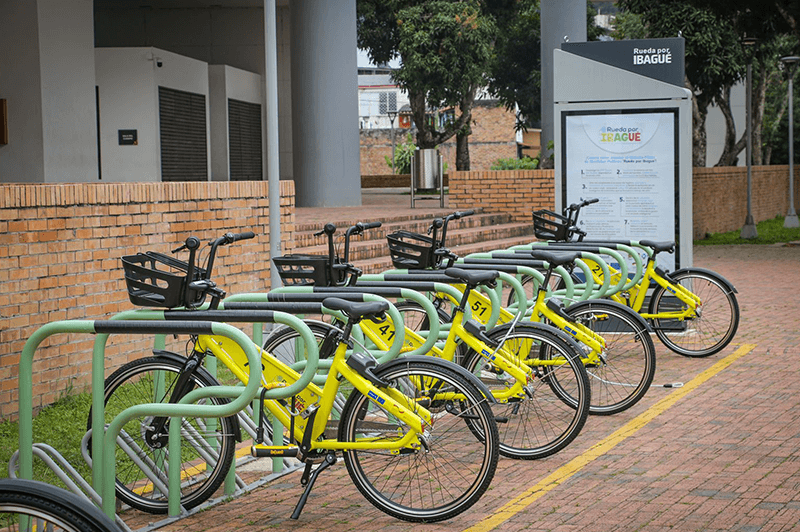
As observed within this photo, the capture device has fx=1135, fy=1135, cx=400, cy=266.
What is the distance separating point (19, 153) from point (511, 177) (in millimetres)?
9433

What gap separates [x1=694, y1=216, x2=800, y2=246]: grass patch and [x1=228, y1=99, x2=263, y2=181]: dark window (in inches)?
385

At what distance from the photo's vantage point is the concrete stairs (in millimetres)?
14391

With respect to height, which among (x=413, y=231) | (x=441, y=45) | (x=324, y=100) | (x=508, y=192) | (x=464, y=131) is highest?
(x=441, y=45)

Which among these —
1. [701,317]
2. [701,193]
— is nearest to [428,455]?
[701,317]

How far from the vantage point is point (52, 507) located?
128 inches

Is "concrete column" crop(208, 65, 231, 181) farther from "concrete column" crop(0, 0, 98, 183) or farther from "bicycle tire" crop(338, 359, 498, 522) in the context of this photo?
"bicycle tire" crop(338, 359, 498, 522)

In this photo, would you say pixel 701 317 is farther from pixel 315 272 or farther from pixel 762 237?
pixel 762 237

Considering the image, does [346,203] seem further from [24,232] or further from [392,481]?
[392,481]

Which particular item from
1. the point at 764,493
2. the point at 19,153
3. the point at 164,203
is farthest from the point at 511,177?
the point at 764,493

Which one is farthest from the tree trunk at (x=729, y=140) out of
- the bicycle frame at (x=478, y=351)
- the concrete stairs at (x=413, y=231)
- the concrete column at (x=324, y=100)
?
the bicycle frame at (x=478, y=351)

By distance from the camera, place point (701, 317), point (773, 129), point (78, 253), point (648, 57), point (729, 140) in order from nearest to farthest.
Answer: point (78, 253) → point (701, 317) → point (648, 57) → point (729, 140) → point (773, 129)

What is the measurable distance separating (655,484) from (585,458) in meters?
0.64

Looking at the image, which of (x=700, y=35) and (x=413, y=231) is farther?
(x=700, y=35)

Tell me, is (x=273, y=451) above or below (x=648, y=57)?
below
